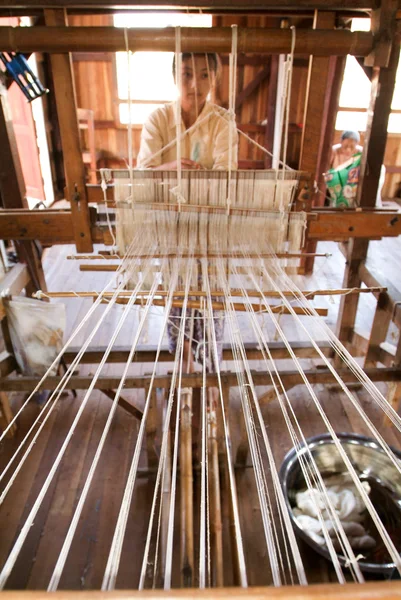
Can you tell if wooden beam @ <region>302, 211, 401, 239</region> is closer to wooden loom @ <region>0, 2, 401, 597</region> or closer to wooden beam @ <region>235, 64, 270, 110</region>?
wooden loom @ <region>0, 2, 401, 597</region>

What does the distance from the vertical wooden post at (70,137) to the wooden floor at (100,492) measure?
475 millimetres

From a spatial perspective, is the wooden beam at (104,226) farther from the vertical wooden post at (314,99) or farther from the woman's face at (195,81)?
the woman's face at (195,81)

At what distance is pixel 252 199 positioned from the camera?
1587mm

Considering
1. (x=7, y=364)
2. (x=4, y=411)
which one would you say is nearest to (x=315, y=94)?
(x=7, y=364)

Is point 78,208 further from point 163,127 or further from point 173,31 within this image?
point 173,31

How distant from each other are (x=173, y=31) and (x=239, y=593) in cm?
146

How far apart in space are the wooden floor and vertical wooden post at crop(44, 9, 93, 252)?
475 millimetres

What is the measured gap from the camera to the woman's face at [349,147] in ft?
12.1

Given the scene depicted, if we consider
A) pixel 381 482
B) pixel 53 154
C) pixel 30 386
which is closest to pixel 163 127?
pixel 30 386

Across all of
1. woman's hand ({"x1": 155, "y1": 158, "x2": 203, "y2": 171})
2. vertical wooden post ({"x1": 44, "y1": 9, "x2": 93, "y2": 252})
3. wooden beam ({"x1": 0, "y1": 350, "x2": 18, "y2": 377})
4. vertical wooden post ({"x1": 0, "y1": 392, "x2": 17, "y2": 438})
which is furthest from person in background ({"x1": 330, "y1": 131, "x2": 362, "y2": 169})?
vertical wooden post ({"x1": 0, "y1": 392, "x2": 17, "y2": 438})

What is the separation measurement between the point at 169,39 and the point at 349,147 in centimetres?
286

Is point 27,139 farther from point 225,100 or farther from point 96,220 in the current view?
point 96,220

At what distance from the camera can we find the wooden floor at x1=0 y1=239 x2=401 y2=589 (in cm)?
163

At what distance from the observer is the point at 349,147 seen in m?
3.68
